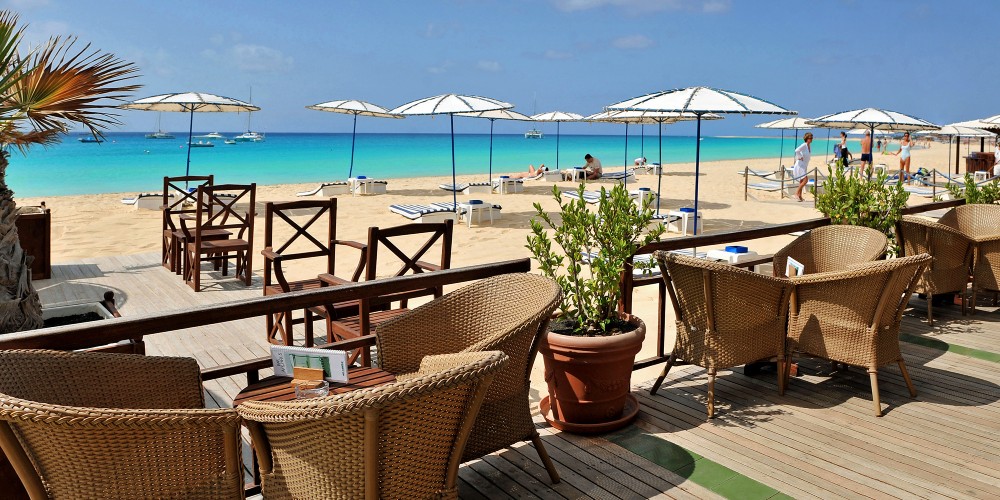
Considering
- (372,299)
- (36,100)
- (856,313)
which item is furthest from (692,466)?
(36,100)

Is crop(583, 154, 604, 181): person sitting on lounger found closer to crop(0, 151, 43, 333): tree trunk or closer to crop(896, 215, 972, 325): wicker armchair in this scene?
crop(896, 215, 972, 325): wicker armchair

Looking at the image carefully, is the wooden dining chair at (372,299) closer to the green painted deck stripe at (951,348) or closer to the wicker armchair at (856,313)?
the wicker armchair at (856,313)

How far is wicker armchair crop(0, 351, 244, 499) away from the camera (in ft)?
5.98

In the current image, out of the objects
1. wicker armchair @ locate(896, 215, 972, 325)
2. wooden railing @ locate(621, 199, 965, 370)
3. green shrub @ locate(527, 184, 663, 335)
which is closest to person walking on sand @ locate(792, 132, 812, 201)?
wicker armchair @ locate(896, 215, 972, 325)

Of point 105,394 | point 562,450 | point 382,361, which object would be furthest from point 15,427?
point 562,450

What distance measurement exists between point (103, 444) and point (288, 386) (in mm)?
803

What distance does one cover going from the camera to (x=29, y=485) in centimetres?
193

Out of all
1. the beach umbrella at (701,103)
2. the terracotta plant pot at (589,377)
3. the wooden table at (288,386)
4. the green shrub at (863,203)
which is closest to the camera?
the wooden table at (288,386)

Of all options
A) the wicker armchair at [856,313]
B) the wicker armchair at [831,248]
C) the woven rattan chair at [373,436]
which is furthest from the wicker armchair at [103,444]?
the wicker armchair at [831,248]

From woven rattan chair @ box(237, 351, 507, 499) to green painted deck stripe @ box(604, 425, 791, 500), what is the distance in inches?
49.7

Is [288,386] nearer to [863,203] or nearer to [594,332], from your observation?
[594,332]

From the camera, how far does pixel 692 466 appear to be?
318cm

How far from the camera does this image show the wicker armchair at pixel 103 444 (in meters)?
1.82

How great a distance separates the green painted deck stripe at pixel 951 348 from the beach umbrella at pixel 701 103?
9.44 ft
